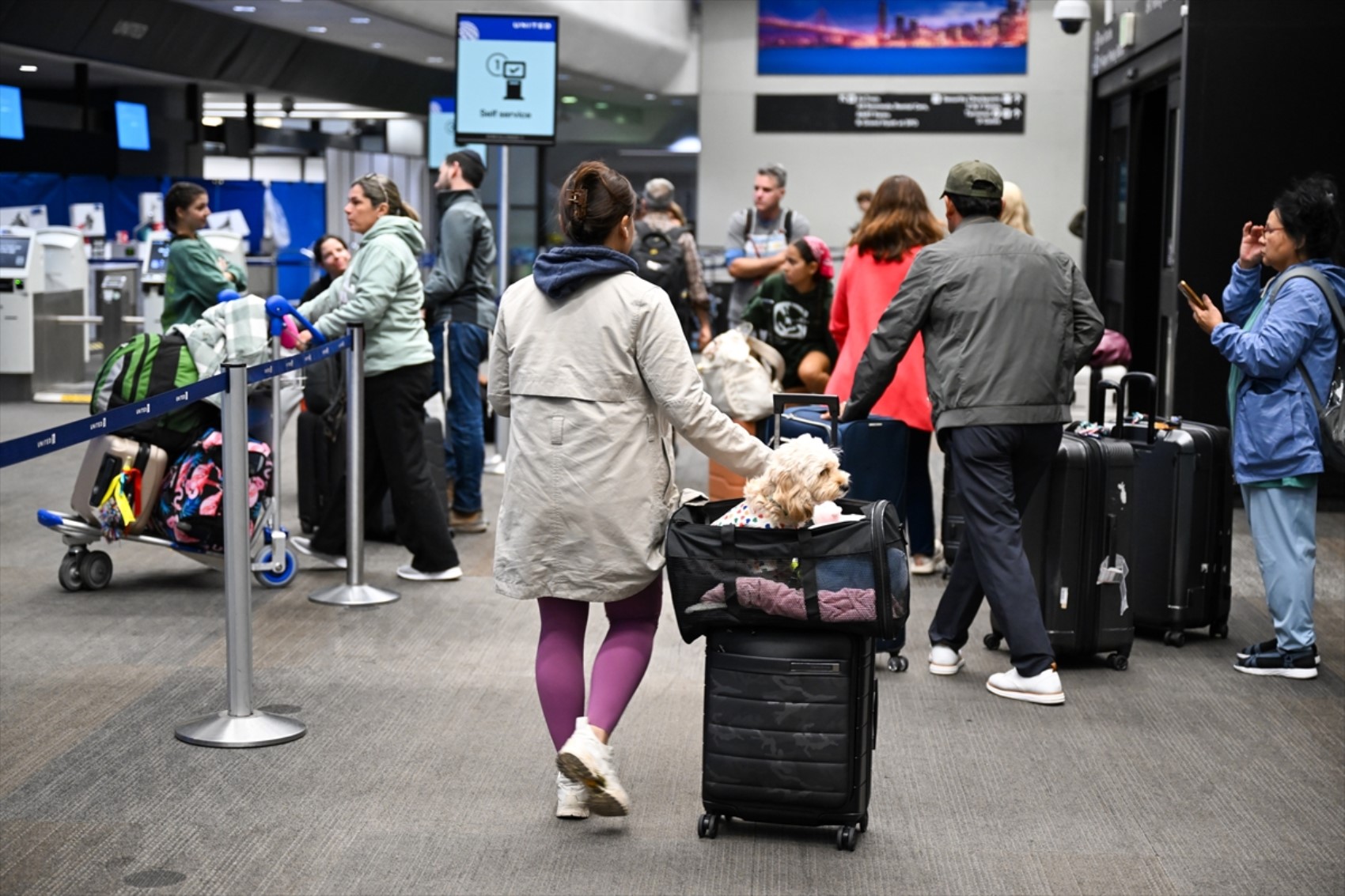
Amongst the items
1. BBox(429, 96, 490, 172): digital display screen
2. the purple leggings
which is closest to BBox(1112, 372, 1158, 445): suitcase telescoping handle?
the purple leggings

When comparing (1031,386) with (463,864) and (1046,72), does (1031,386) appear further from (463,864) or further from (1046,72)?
(1046,72)

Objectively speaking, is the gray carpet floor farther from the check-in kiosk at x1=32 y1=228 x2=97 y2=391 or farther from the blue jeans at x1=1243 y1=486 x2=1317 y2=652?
the check-in kiosk at x1=32 y1=228 x2=97 y2=391

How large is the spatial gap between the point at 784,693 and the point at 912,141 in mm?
16482

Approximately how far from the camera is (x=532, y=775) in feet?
13.5

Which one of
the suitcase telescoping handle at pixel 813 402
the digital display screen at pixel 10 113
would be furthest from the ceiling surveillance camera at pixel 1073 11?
the digital display screen at pixel 10 113

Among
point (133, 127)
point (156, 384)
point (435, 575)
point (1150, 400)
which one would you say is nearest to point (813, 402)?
point (1150, 400)

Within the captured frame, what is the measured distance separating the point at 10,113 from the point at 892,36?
10169mm

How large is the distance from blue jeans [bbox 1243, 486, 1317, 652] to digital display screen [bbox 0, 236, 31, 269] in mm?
11277

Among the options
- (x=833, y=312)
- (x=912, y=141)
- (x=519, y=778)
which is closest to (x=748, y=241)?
(x=833, y=312)

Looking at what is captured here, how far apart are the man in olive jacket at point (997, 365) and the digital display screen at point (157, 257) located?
12.5m

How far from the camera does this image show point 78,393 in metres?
13.7

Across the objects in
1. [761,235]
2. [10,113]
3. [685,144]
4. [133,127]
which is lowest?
[761,235]

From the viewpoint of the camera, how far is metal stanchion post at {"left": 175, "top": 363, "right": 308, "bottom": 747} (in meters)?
4.23

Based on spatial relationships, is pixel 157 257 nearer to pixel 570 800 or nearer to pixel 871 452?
pixel 871 452
